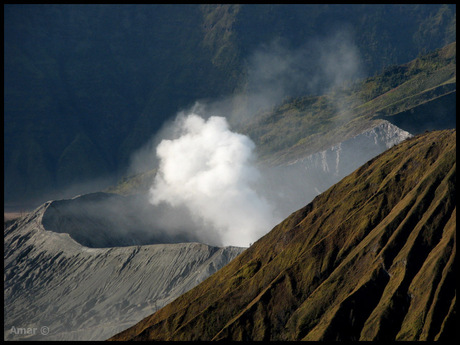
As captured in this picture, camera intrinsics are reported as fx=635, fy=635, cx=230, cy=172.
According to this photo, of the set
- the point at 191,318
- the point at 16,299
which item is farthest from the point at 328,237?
the point at 16,299

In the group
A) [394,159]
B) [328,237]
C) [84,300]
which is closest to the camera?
[328,237]

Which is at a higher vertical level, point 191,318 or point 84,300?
point 84,300

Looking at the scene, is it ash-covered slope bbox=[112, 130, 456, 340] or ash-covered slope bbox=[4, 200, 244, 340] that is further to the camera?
ash-covered slope bbox=[4, 200, 244, 340]

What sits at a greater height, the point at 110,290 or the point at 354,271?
the point at 110,290

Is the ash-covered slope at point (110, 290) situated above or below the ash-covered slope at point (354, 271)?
above

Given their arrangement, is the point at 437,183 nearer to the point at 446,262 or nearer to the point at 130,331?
the point at 446,262

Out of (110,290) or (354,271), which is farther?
(110,290)

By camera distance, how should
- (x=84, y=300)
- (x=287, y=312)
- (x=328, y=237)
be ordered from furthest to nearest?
(x=84, y=300) → (x=328, y=237) → (x=287, y=312)

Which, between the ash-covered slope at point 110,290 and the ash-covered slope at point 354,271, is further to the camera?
the ash-covered slope at point 110,290
